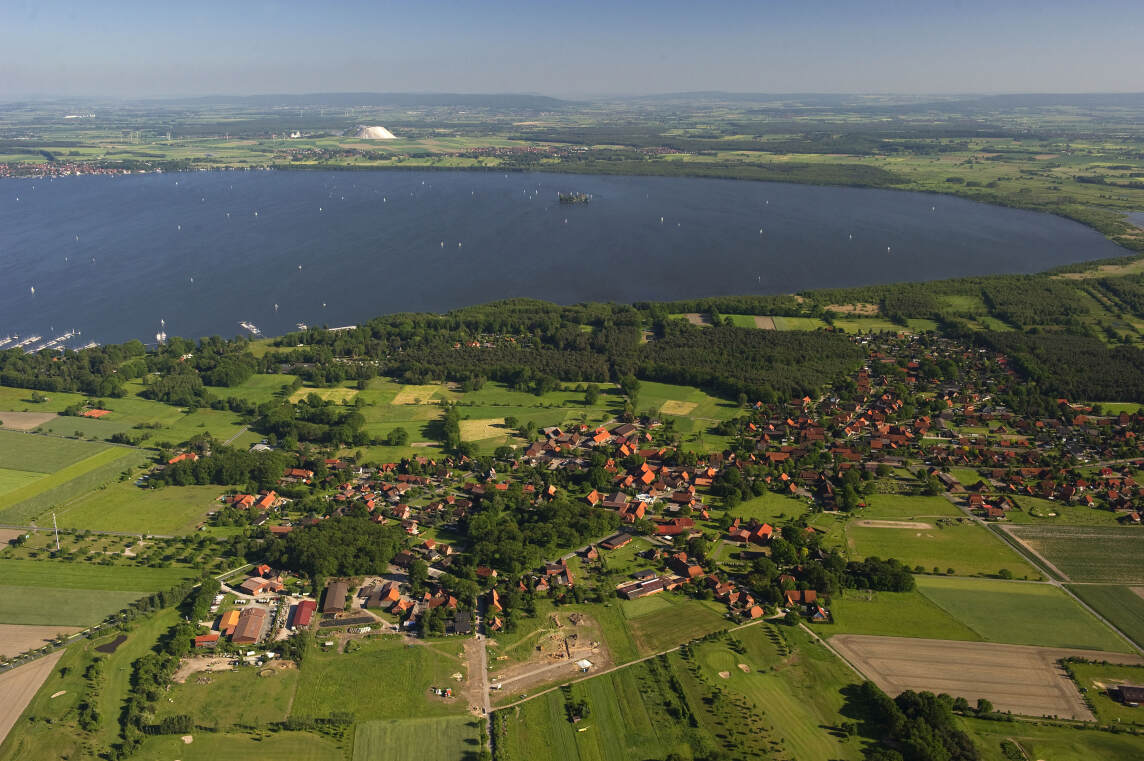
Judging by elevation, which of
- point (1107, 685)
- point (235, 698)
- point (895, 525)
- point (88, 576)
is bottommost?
point (235, 698)

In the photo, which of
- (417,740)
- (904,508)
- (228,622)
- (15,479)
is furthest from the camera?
(15,479)

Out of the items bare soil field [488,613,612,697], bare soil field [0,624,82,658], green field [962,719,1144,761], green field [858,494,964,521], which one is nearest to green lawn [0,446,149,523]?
bare soil field [0,624,82,658]

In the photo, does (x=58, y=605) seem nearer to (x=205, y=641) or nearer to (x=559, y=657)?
(x=205, y=641)

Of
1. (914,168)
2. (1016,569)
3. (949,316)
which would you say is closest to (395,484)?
(1016,569)

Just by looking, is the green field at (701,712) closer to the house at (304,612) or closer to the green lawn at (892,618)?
the green lawn at (892,618)

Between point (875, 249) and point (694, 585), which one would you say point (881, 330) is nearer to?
point (875, 249)

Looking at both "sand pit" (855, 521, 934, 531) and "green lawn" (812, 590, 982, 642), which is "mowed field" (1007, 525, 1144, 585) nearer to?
"sand pit" (855, 521, 934, 531)

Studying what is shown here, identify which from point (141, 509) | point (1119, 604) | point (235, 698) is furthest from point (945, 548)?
point (141, 509)
